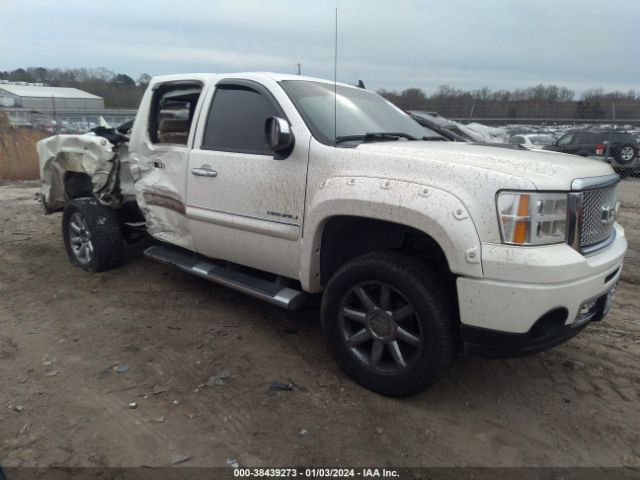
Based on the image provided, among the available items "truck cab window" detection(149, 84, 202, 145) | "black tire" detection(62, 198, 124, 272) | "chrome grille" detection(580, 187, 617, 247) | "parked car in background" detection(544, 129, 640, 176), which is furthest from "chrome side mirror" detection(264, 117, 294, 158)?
"parked car in background" detection(544, 129, 640, 176)

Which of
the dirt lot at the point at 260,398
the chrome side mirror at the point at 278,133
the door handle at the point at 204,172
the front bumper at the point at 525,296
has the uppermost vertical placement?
the chrome side mirror at the point at 278,133

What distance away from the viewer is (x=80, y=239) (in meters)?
5.35

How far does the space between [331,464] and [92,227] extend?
369 centimetres

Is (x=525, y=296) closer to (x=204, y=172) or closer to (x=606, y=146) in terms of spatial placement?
(x=204, y=172)

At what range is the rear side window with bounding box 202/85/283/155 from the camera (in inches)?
143

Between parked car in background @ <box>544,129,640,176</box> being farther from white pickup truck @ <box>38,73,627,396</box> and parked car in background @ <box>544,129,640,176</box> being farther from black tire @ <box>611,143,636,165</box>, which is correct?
white pickup truck @ <box>38,73,627,396</box>

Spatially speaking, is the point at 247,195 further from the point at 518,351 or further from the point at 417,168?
the point at 518,351

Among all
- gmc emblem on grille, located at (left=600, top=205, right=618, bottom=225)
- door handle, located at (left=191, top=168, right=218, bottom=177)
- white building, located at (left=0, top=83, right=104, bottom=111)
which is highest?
white building, located at (left=0, top=83, right=104, bottom=111)

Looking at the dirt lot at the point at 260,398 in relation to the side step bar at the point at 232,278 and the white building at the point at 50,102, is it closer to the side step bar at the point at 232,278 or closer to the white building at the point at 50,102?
the side step bar at the point at 232,278

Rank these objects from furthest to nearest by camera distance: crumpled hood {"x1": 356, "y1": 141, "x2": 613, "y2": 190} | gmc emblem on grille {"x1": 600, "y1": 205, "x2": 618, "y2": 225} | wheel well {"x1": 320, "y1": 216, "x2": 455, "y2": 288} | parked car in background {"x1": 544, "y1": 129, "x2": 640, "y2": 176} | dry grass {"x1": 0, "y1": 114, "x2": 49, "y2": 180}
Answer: parked car in background {"x1": 544, "y1": 129, "x2": 640, "y2": 176}
dry grass {"x1": 0, "y1": 114, "x2": 49, "y2": 180}
wheel well {"x1": 320, "y1": 216, "x2": 455, "y2": 288}
gmc emblem on grille {"x1": 600, "y1": 205, "x2": 618, "y2": 225}
crumpled hood {"x1": 356, "y1": 141, "x2": 613, "y2": 190}

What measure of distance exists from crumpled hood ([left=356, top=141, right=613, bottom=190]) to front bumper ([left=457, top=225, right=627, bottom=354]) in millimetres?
366

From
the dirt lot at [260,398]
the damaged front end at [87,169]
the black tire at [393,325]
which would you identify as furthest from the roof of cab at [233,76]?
the dirt lot at [260,398]

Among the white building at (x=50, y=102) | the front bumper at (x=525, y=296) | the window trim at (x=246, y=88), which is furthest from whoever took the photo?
the white building at (x=50, y=102)

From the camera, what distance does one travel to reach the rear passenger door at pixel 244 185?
3381mm
